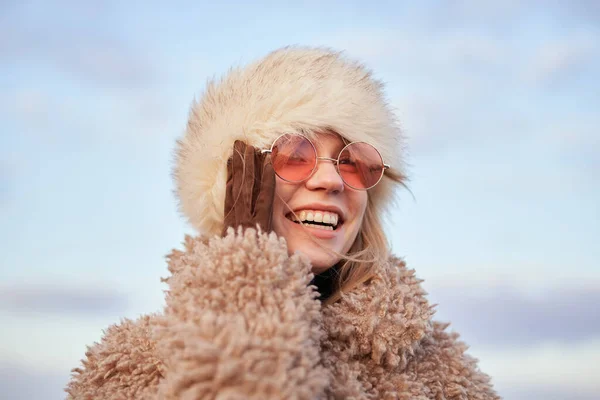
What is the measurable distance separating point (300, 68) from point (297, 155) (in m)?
0.37

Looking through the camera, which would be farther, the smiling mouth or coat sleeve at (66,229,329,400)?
the smiling mouth

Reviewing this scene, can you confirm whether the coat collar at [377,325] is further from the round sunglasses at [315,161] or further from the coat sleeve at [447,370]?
the round sunglasses at [315,161]

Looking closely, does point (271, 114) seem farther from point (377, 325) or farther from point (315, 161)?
point (377, 325)

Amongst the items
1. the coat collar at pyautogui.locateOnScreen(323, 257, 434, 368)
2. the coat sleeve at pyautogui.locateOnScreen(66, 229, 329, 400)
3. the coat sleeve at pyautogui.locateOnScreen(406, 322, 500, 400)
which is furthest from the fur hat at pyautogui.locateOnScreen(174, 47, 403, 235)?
the coat sleeve at pyautogui.locateOnScreen(406, 322, 500, 400)

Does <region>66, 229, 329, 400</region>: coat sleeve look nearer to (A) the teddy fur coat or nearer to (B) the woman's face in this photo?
(A) the teddy fur coat

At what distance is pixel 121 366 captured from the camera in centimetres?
216

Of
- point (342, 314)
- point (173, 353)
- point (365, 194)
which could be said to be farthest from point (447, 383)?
point (173, 353)

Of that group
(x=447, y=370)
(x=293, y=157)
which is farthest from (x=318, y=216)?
(x=447, y=370)

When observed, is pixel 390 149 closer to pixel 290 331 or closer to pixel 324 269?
pixel 324 269

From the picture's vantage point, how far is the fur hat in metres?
2.37

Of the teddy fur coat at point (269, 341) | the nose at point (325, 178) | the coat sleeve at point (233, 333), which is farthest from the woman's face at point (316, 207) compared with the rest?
the coat sleeve at point (233, 333)

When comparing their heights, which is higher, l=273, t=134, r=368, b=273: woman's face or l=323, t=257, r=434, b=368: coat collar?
l=273, t=134, r=368, b=273: woman's face

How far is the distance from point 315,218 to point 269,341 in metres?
0.82

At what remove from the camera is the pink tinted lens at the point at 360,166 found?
246cm
